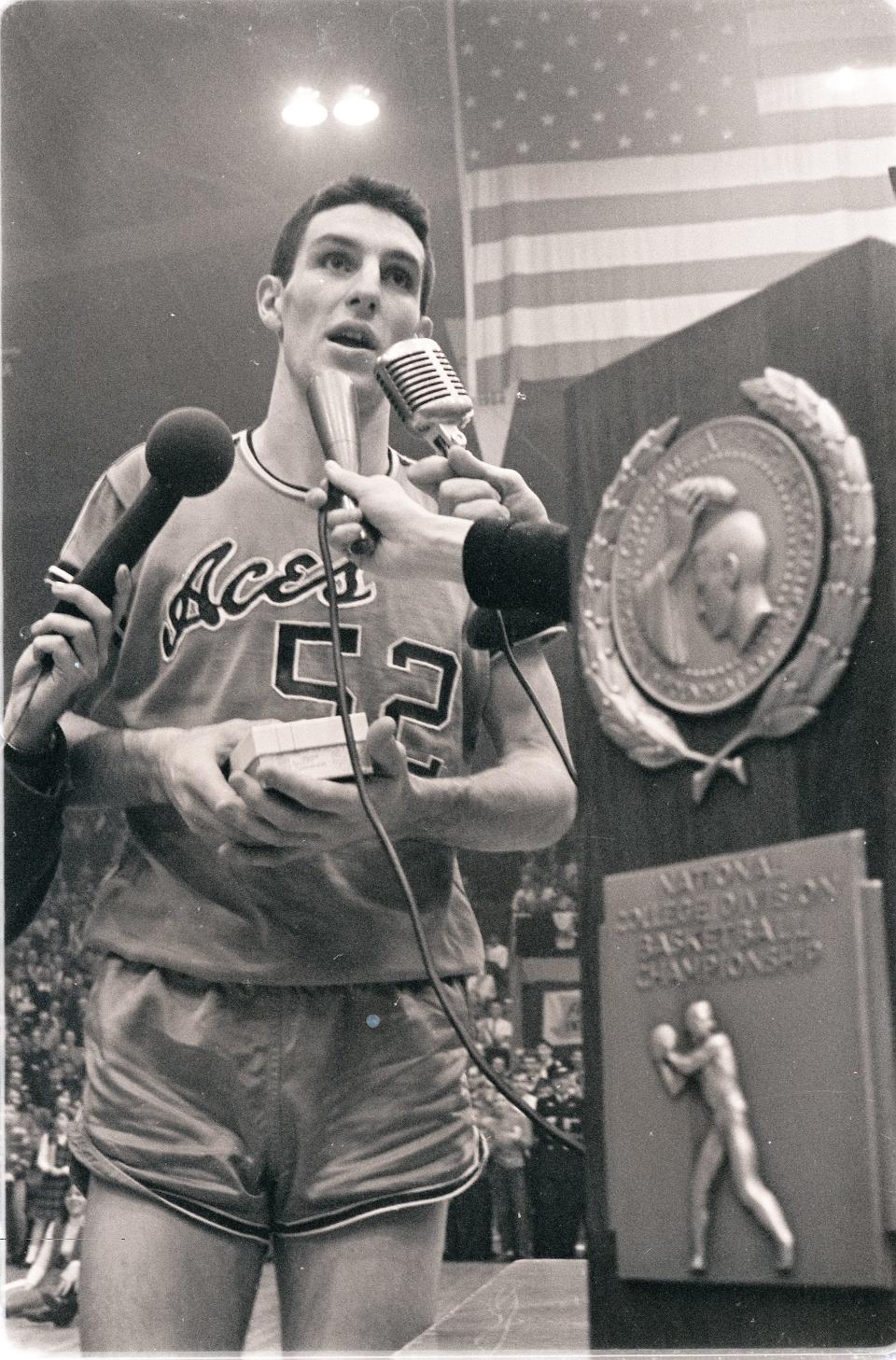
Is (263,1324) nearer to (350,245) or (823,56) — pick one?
(350,245)

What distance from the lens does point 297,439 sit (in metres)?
2.27

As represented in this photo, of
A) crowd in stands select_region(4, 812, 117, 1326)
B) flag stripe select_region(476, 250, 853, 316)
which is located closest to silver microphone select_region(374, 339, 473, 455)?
flag stripe select_region(476, 250, 853, 316)

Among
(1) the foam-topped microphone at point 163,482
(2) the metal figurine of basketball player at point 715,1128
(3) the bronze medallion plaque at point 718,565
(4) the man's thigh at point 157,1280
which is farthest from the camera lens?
(1) the foam-topped microphone at point 163,482

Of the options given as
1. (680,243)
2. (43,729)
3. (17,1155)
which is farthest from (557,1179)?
(680,243)

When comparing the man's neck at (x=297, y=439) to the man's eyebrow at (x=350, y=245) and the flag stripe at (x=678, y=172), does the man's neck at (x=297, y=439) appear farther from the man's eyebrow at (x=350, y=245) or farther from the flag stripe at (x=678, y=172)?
the flag stripe at (x=678, y=172)

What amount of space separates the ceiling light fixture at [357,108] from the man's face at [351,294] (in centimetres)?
13

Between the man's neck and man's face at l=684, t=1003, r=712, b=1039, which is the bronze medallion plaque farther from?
the man's neck

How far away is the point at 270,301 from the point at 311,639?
0.53 metres

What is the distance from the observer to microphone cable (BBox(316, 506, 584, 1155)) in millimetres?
2086

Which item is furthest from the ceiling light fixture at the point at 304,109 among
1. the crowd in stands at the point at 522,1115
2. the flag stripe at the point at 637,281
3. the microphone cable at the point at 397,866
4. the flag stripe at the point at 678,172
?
the crowd in stands at the point at 522,1115

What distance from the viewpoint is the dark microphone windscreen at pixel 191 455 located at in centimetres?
227

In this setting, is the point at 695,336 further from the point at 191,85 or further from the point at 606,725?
the point at 191,85

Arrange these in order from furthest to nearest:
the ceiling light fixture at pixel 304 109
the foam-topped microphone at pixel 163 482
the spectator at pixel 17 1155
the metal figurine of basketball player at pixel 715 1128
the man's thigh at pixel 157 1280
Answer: the ceiling light fixture at pixel 304 109, the foam-topped microphone at pixel 163 482, the spectator at pixel 17 1155, the man's thigh at pixel 157 1280, the metal figurine of basketball player at pixel 715 1128

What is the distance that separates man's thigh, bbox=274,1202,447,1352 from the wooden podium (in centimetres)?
33
